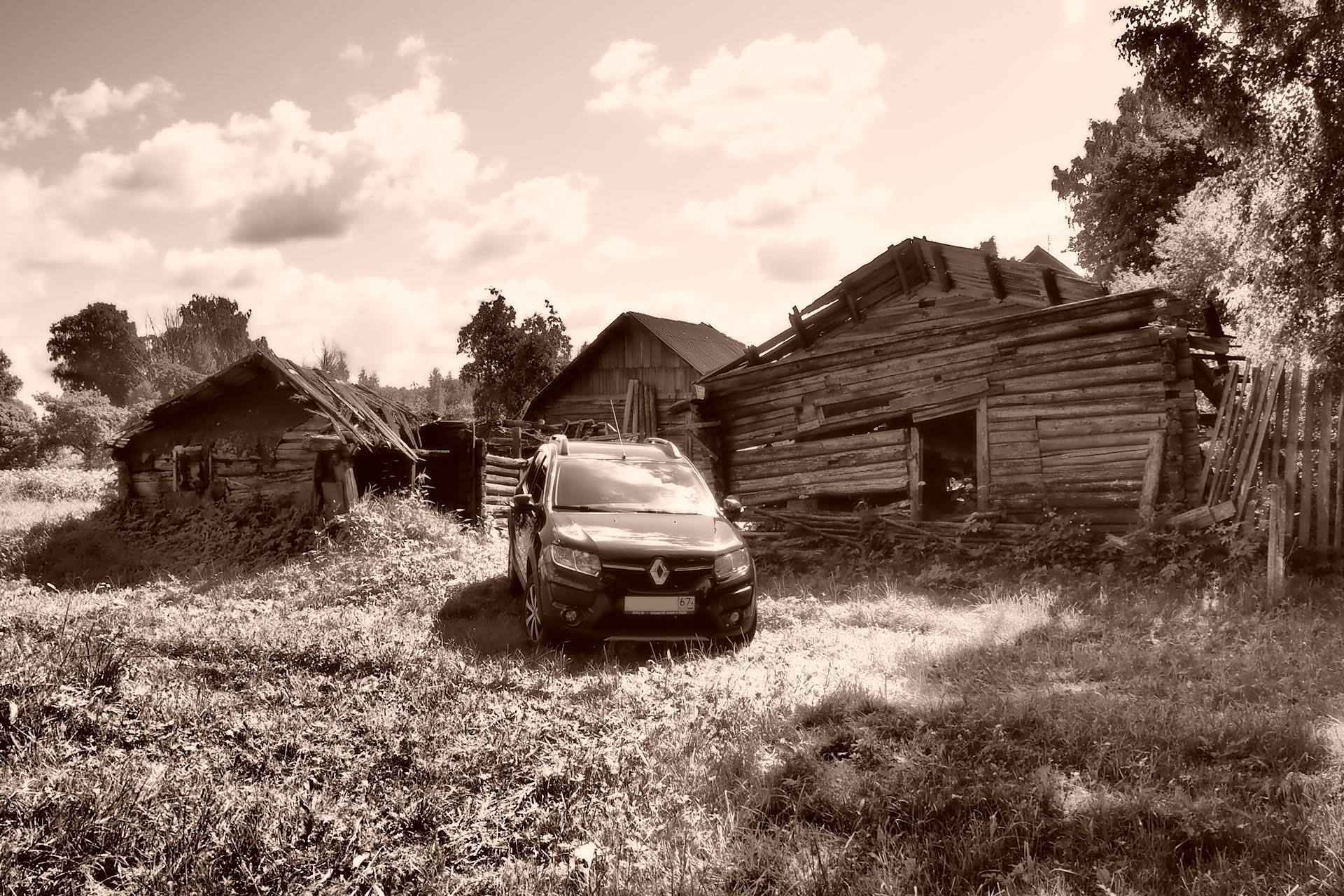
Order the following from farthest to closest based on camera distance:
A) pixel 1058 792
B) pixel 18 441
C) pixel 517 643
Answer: pixel 18 441, pixel 517 643, pixel 1058 792

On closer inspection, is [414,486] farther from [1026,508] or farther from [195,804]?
[195,804]

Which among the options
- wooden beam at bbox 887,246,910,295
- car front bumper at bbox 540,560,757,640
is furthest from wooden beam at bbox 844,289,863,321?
car front bumper at bbox 540,560,757,640

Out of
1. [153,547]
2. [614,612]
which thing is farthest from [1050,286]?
[153,547]

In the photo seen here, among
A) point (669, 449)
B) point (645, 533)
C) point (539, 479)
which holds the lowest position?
point (645, 533)

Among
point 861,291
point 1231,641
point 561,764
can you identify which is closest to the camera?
point 561,764

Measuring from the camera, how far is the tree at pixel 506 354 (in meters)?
34.6

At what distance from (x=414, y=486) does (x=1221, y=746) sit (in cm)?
1300

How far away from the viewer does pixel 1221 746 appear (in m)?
4.49

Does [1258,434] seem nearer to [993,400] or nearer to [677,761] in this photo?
[993,400]

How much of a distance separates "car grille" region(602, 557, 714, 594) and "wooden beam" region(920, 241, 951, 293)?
789 centimetres

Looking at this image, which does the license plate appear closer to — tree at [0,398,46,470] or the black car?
→ the black car

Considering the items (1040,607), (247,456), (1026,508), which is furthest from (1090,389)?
(247,456)

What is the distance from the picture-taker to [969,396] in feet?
40.4

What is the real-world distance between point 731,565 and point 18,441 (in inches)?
1742
